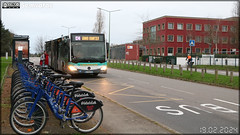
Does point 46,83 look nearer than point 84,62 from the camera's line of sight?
Yes

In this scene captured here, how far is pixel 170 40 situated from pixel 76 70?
54.0 meters

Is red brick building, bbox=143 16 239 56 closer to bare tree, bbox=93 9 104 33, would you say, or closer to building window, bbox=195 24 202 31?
building window, bbox=195 24 202 31

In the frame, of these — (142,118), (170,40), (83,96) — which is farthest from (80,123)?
(170,40)

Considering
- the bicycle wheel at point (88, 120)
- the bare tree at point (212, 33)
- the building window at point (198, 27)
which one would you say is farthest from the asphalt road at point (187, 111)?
the building window at point (198, 27)

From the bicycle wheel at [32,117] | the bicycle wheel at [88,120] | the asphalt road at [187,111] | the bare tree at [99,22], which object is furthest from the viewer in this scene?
the bare tree at [99,22]

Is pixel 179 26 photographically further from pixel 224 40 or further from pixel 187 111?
pixel 187 111

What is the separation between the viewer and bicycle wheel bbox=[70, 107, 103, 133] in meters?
5.64

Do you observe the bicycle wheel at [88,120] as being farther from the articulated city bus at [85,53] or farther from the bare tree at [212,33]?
the bare tree at [212,33]

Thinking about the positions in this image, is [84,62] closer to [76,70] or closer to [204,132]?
[76,70]

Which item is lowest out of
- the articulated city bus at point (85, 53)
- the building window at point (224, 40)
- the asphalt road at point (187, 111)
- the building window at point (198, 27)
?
the asphalt road at point (187, 111)

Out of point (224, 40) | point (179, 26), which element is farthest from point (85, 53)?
point (224, 40)

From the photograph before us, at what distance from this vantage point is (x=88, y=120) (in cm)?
609

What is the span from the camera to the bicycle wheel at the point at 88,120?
564 cm

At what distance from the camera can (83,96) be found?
6039 mm
